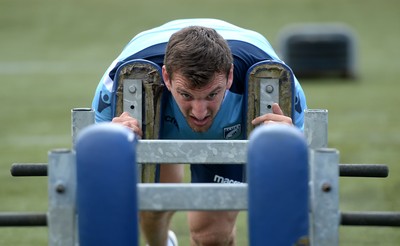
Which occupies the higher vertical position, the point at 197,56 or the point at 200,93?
the point at 197,56

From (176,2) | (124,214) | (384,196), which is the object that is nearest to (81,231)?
(124,214)

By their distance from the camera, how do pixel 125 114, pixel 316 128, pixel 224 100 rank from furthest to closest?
pixel 224 100 → pixel 125 114 → pixel 316 128

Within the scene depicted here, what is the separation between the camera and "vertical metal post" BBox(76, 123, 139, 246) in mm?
2869

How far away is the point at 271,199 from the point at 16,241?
4353 millimetres

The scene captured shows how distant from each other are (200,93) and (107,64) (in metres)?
15.6

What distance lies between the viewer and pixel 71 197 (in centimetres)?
308

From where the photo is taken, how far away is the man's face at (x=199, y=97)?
13.9 feet

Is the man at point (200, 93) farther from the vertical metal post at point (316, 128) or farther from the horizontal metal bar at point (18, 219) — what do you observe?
the horizontal metal bar at point (18, 219)

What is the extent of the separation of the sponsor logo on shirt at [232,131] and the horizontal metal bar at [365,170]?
49.0 inches

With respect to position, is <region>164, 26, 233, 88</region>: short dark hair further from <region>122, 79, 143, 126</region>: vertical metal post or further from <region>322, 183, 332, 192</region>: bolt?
<region>322, 183, 332, 192</region>: bolt

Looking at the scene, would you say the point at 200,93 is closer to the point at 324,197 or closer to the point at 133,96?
the point at 133,96

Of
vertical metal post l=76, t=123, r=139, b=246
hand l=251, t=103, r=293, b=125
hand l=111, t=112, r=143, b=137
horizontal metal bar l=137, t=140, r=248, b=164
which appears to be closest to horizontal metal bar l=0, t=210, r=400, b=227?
vertical metal post l=76, t=123, r=139, b=246

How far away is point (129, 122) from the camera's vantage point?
436cm

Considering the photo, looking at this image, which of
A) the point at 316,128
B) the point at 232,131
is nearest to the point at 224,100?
the point at 232,131
